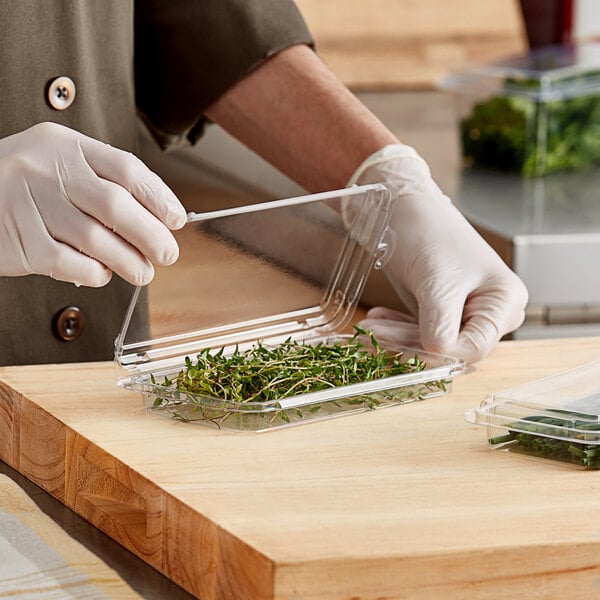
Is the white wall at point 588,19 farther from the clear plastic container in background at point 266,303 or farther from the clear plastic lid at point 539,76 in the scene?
the clear plastic container in background at point 266,303

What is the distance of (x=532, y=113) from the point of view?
2125 mm

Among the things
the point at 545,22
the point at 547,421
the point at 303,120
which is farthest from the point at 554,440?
the point at 545,22

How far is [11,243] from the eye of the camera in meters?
0.96

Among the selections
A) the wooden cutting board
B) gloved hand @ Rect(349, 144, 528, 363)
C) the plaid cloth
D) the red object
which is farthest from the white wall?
the plaid cloth

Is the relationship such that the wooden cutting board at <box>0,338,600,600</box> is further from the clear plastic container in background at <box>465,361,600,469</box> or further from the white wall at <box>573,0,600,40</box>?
the white wall at <box>573,0,600,40</box>

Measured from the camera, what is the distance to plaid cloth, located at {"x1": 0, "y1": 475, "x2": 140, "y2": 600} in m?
0.74

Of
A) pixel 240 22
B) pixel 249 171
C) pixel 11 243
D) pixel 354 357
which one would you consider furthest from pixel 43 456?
pixel 249 171

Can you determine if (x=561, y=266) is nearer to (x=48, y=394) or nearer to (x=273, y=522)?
(x=48, y=394)

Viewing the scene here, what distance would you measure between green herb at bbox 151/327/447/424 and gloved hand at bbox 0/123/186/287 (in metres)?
0.10

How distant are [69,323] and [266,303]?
1.08 ft

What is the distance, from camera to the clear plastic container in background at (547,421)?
858mm

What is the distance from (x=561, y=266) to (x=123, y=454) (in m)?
1.07

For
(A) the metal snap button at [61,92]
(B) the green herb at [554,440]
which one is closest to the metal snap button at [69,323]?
(A) the metal snap button at [61,92]

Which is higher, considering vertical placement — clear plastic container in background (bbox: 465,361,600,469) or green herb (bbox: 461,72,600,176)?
green herb (bbox: 461,72,600,176)
